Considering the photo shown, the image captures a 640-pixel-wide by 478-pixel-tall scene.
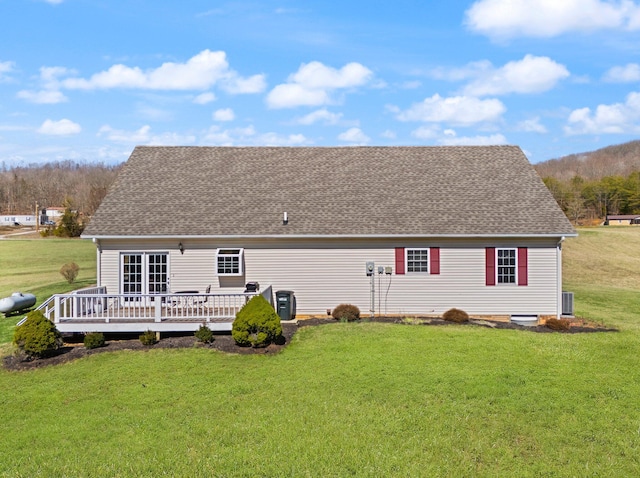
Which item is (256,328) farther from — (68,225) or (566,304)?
(68,225)

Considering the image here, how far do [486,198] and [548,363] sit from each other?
9.02m

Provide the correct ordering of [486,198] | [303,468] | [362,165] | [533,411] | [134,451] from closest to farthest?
[303,468] → [134,451] → [533,411] → [486,198] → [362,165]

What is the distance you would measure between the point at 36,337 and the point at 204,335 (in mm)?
4230

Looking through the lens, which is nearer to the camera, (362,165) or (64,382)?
(64,382)

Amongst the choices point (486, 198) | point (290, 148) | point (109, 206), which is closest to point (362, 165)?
point (290, 148)

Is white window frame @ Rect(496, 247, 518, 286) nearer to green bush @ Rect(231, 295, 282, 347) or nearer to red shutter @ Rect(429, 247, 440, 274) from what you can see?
red shutter @ Rect(429, 247, 440, 274)

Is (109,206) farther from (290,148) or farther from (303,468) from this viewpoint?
(303,468)

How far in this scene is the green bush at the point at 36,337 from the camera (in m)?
12.8

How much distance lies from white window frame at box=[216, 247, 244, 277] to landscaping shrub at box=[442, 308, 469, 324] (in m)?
7.35

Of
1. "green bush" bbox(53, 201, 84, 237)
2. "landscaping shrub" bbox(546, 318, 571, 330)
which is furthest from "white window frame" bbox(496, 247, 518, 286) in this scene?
"green bush" bbox(53, 201, 84, 237)

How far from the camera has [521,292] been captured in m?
17.9

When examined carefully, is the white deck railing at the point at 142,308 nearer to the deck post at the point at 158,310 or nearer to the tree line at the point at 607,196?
the deck post at the point at 158,310

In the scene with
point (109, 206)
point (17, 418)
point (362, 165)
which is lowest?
point (17, 418)

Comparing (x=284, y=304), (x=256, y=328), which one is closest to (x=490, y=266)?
(x=284, y=304)
